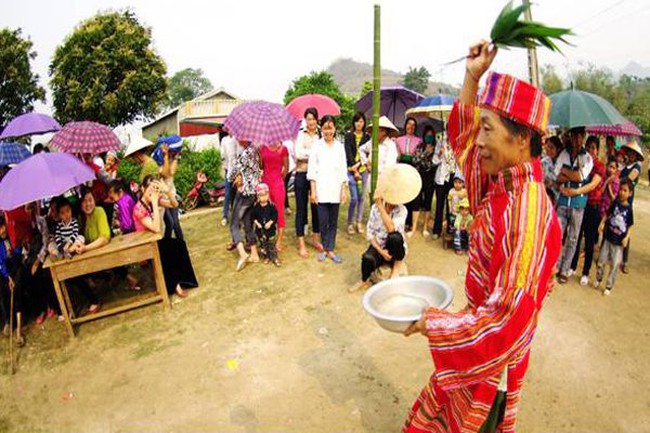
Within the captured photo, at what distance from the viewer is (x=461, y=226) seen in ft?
19.9

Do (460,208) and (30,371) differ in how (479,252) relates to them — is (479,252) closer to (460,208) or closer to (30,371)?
(30,371)

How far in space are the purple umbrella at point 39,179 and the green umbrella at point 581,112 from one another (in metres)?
4.87

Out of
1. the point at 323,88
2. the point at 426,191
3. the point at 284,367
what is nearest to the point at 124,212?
the point at 284,367

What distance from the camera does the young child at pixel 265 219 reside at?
18.5 ft

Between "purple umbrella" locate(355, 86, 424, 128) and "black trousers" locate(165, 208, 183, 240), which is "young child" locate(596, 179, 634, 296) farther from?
"black trousers" locate(165, 208, 183, 240)

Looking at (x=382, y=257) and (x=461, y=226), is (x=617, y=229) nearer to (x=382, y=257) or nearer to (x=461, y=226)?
(x=461, y=226)

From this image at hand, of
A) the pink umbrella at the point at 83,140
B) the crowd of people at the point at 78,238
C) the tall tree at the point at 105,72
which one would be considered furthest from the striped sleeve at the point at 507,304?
the tall tree at the point at 105,72

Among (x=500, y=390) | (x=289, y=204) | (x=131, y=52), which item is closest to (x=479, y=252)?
(x=500, y=390)

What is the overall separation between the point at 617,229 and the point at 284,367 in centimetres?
398

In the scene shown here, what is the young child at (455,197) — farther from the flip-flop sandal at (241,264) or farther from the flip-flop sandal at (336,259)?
the flip-flop sandal at (241,264)

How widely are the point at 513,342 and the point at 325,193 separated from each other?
177 inches

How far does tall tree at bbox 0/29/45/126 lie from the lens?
1597cm

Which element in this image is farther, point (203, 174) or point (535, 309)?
point (203, 174)

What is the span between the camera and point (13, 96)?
1627 centimetres
